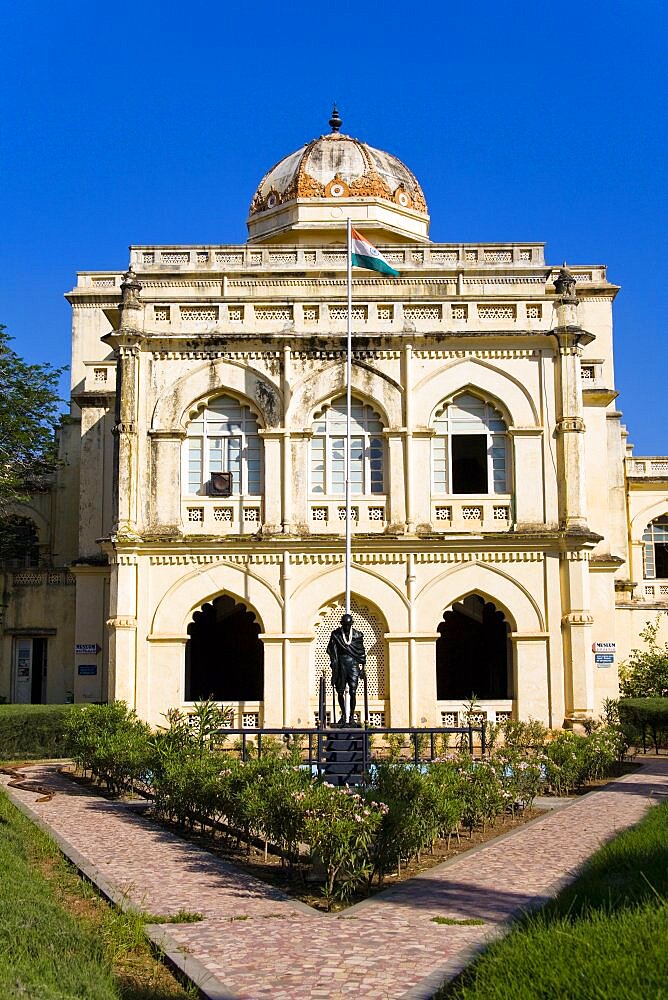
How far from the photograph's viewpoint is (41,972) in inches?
296

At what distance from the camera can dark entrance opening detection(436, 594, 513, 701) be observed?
2808 centimetres

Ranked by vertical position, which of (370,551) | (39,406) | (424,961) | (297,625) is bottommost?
(424,961)

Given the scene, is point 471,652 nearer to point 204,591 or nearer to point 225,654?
point 225,654

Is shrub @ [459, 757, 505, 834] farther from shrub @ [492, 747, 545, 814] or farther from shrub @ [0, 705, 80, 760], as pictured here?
shrub @ [0, 705, 80, 760]

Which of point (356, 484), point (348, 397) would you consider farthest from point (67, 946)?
point (356, 484)

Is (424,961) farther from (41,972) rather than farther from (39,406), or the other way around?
(39,406)

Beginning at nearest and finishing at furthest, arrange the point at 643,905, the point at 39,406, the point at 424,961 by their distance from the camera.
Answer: the point at 643,905, the point at 424,961, the point at 39,406

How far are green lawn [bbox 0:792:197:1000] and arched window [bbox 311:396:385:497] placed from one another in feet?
45.5

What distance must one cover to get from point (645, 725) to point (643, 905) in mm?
16586

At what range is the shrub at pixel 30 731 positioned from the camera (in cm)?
2183

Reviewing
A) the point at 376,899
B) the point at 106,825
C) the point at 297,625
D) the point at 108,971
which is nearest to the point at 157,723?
the point at 297,625

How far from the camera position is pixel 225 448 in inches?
978

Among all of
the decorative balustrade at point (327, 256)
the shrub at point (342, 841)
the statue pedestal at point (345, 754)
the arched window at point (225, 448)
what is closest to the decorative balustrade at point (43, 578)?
the arched window at point (225, 448)

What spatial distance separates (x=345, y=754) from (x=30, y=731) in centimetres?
879
